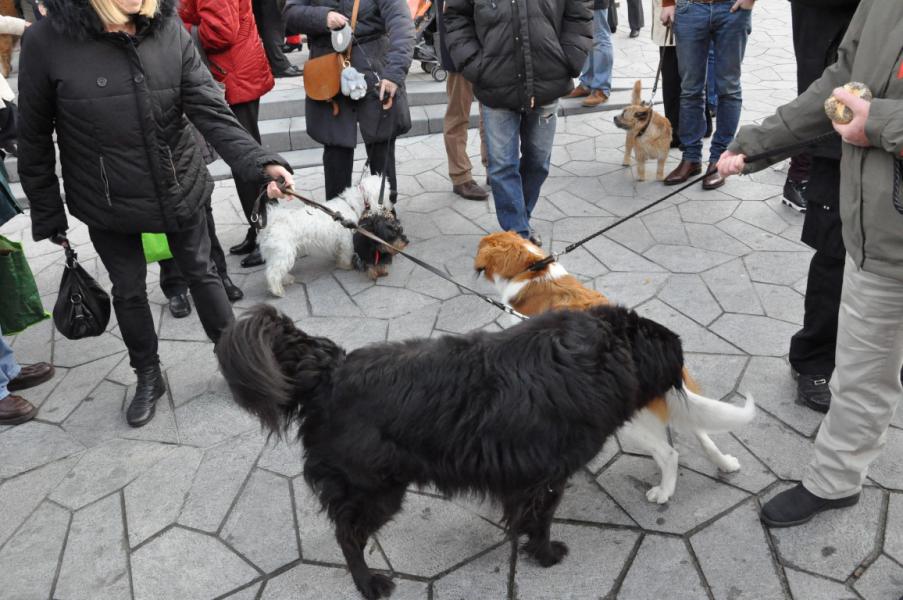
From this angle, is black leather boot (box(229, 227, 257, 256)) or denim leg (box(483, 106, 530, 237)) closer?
denim leg (box(483, 106, 530, 237))

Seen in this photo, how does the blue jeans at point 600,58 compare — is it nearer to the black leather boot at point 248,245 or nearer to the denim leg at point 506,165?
the denim leg at point 506,165

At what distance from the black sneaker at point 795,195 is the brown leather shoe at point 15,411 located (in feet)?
16.7

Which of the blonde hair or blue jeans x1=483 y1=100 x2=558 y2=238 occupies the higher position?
the blonde hair

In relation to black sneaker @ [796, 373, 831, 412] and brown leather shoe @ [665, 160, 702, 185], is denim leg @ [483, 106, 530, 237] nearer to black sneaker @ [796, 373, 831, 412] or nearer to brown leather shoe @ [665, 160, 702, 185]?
brown leather shoe @ [665, 160, 702, 185]

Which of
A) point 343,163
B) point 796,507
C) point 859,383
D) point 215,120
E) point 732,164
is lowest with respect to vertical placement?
point 796,507

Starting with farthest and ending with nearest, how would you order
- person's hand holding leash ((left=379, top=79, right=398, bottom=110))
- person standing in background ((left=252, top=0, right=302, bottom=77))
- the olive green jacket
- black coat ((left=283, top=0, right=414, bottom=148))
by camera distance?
person standing in background ((left=252, top=0, right=302, bottom=77)) → person's hand holding leash ((left=379, top=79, right=398, bottom=110)) → black coat ((left=283, top=0, right=414, bottom=148)) → the olive green jacket

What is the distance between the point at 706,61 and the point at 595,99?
89.8 inches

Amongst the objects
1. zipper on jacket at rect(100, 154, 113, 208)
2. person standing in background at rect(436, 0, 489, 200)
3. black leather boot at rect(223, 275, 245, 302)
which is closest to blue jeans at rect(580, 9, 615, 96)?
person standing in background at rect(436, 0, 489, 200)

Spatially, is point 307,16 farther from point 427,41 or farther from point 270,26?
point 427,41

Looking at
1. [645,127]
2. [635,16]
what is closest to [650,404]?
[645,127]

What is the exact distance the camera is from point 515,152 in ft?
14.6

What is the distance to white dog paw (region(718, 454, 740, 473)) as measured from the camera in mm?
2789

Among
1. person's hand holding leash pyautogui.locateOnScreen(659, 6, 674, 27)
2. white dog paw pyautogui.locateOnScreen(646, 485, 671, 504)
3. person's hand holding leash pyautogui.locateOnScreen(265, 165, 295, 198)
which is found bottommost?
white dog paw pyautogui.locateOnScreen(646, 485, 671, 504)

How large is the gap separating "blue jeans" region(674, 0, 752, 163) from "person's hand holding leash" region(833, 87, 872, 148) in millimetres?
3375
